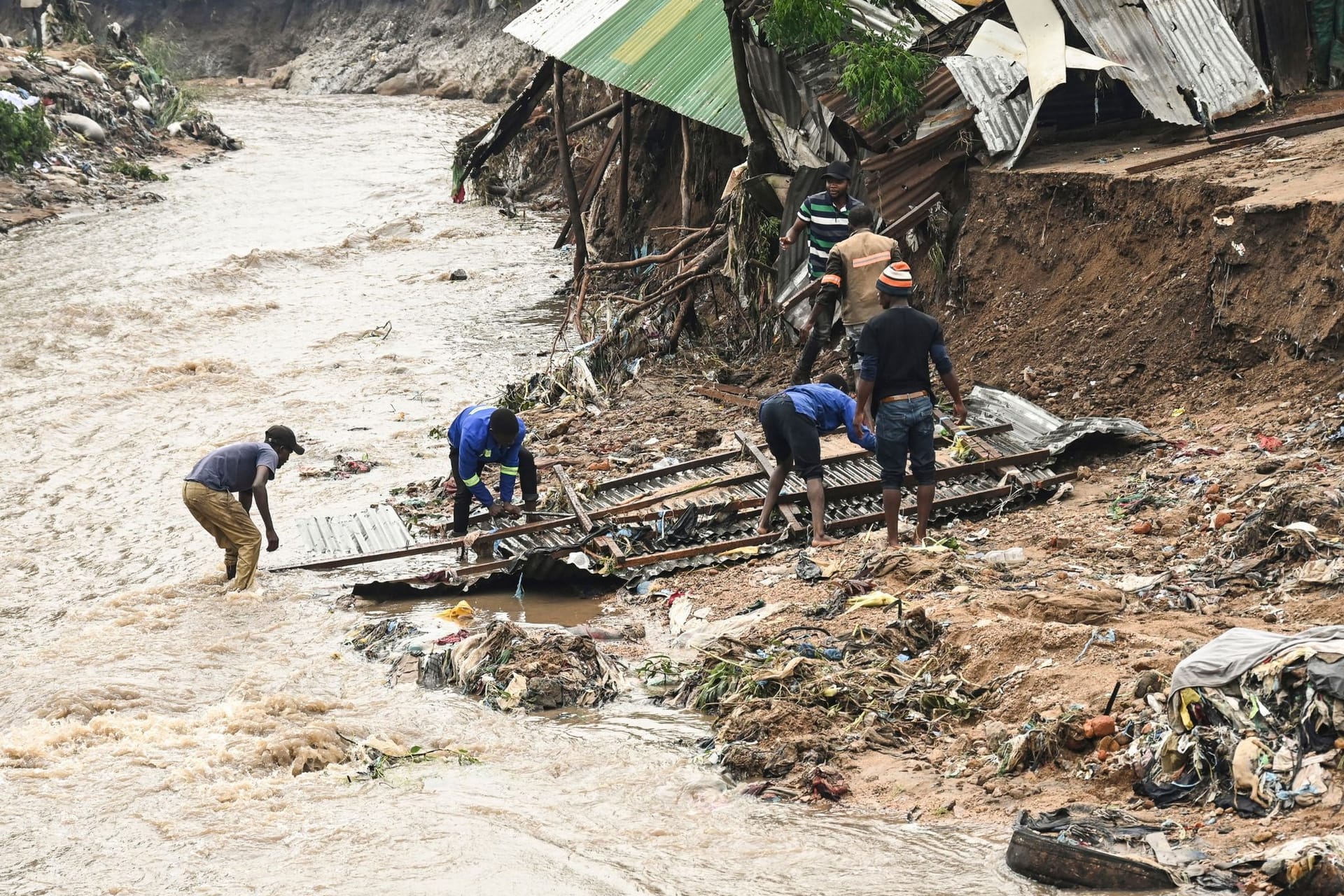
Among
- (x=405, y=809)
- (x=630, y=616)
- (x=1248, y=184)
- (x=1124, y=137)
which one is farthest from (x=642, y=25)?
(x=405, y=809)

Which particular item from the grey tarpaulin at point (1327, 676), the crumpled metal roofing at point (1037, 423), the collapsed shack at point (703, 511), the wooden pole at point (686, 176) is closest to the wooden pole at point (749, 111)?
the wooden pole at point (686, 176)

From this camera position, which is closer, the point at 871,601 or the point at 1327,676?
the point at 1327,676

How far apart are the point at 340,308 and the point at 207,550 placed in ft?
27.6

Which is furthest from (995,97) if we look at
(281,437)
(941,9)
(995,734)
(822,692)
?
(995,734)

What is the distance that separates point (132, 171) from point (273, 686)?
73.0ft

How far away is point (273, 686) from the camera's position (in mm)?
7016

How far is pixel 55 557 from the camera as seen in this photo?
9.84 m

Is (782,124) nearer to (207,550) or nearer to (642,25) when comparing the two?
(642,25)

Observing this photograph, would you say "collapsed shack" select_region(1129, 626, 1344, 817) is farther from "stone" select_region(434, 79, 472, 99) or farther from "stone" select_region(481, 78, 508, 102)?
"stone" select_region(434, 79, 472, 99)

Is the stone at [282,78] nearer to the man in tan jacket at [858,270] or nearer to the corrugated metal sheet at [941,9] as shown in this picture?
the corrugated metal sheet at [941,9]

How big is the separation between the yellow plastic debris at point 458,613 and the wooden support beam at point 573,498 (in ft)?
3.04

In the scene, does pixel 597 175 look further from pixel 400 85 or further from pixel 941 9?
pixel 400 85

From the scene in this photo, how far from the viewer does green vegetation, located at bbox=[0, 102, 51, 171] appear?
2311 centimetres

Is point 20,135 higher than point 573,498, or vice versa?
point 20,135
